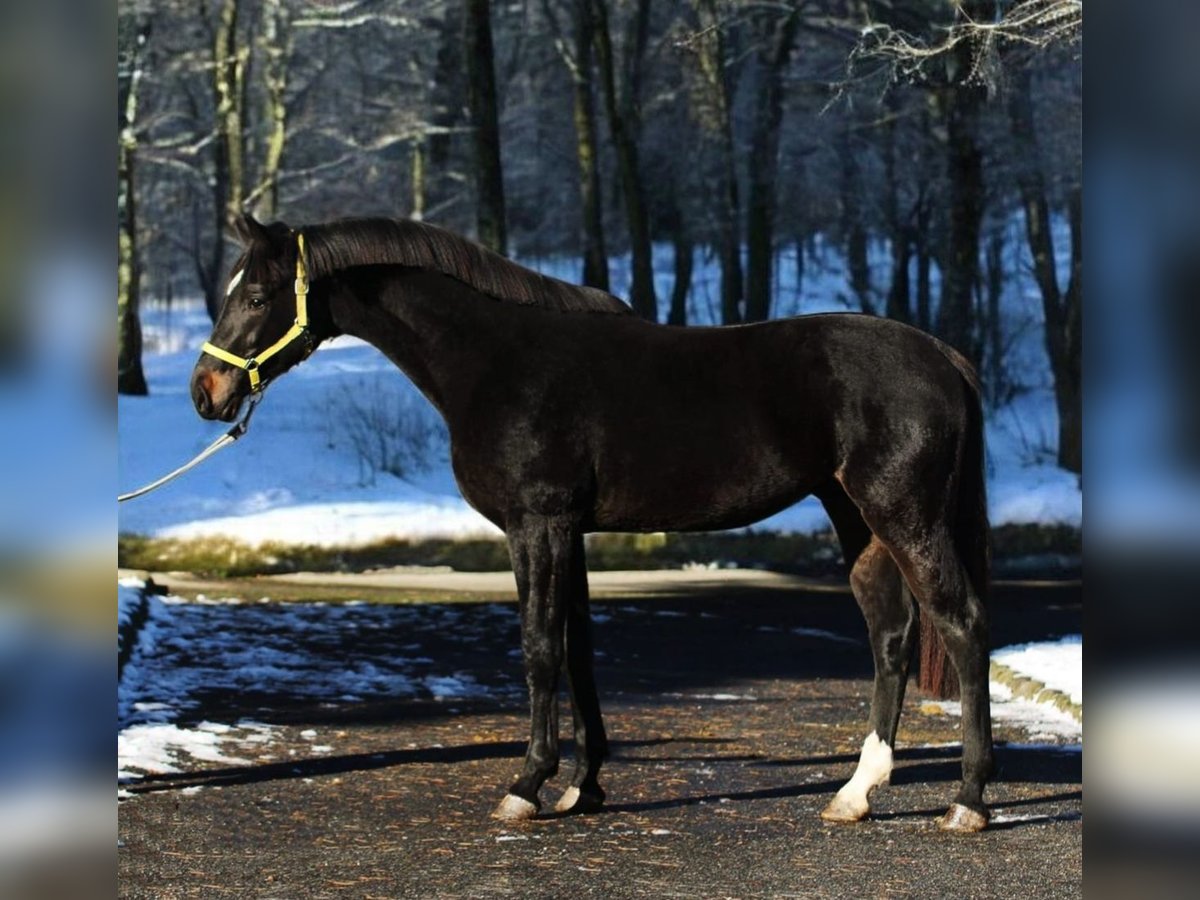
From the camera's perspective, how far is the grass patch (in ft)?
53.6

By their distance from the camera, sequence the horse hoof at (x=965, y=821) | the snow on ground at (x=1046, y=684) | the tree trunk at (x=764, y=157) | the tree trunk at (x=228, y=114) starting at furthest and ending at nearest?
1. the tree trunk at (x=228, y=114)
2. the tree trunk at (x=764, y=157)
3. the snow on ground at (x=1046, y=684)
4. the horse hoof at (x=965, y=821)

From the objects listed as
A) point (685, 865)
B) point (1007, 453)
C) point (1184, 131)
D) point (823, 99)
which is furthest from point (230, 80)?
point (1184, 131)

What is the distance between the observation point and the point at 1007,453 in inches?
974

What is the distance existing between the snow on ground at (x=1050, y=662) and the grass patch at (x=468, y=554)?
19.3 ft

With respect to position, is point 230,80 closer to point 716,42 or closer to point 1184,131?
point 716,42

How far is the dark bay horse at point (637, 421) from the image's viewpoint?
5.93 m

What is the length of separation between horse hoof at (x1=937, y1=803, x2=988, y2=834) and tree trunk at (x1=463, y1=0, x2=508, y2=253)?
1359cm

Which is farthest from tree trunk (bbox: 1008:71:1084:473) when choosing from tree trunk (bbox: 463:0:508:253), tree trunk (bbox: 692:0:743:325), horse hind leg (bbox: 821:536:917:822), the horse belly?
the horse belly

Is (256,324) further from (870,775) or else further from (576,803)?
(870,775)

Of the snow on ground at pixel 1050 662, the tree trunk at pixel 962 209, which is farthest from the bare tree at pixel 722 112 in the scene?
the snow on ground at pixel 1050 662

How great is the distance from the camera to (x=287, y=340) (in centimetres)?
608

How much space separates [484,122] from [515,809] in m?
13.9

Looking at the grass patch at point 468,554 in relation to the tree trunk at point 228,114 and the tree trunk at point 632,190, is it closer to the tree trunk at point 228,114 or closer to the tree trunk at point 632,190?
the tree trunk at point 632,190

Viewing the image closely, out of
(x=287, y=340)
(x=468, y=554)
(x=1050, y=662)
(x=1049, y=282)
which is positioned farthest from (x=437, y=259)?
(x=1049, y=282)
